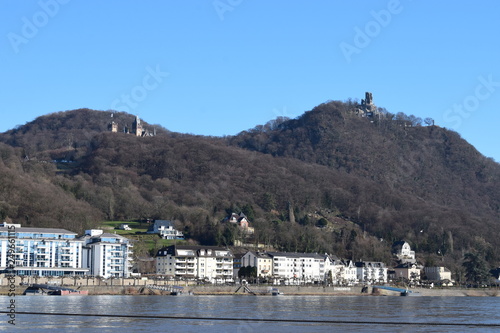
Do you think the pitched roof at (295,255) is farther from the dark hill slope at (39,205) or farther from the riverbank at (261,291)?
the dark hill slope at (39,205)

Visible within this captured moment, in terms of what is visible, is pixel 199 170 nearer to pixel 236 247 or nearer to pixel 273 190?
pixel 273 190

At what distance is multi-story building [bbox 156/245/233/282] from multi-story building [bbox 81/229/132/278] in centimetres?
763

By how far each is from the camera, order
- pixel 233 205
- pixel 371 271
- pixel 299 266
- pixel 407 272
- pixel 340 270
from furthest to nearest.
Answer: pixel 233 205, pixel 407 272, pixel 371 271, pixel 340 270, pixel 299 266

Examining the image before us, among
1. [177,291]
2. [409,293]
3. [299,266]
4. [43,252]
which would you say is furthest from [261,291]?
[43,252]

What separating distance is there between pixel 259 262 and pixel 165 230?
18.8 m

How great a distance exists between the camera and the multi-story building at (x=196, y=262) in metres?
115

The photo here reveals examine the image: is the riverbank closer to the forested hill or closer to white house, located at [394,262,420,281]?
white house, located at [394,262,420,281]

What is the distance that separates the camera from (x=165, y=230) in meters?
131

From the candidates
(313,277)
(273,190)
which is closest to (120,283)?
(313,277)

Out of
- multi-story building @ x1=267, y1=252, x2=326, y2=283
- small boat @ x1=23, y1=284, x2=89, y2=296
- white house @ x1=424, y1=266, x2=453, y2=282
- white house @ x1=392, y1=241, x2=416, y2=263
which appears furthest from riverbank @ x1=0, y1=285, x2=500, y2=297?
white house @ x1=392, y1=241, x2=416, y2=263

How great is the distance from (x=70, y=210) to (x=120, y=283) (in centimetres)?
3008

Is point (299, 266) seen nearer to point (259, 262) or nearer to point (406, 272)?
point (259, 262)

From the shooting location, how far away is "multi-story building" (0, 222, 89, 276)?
322ft

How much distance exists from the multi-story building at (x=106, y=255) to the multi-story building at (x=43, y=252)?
1.33 meters
